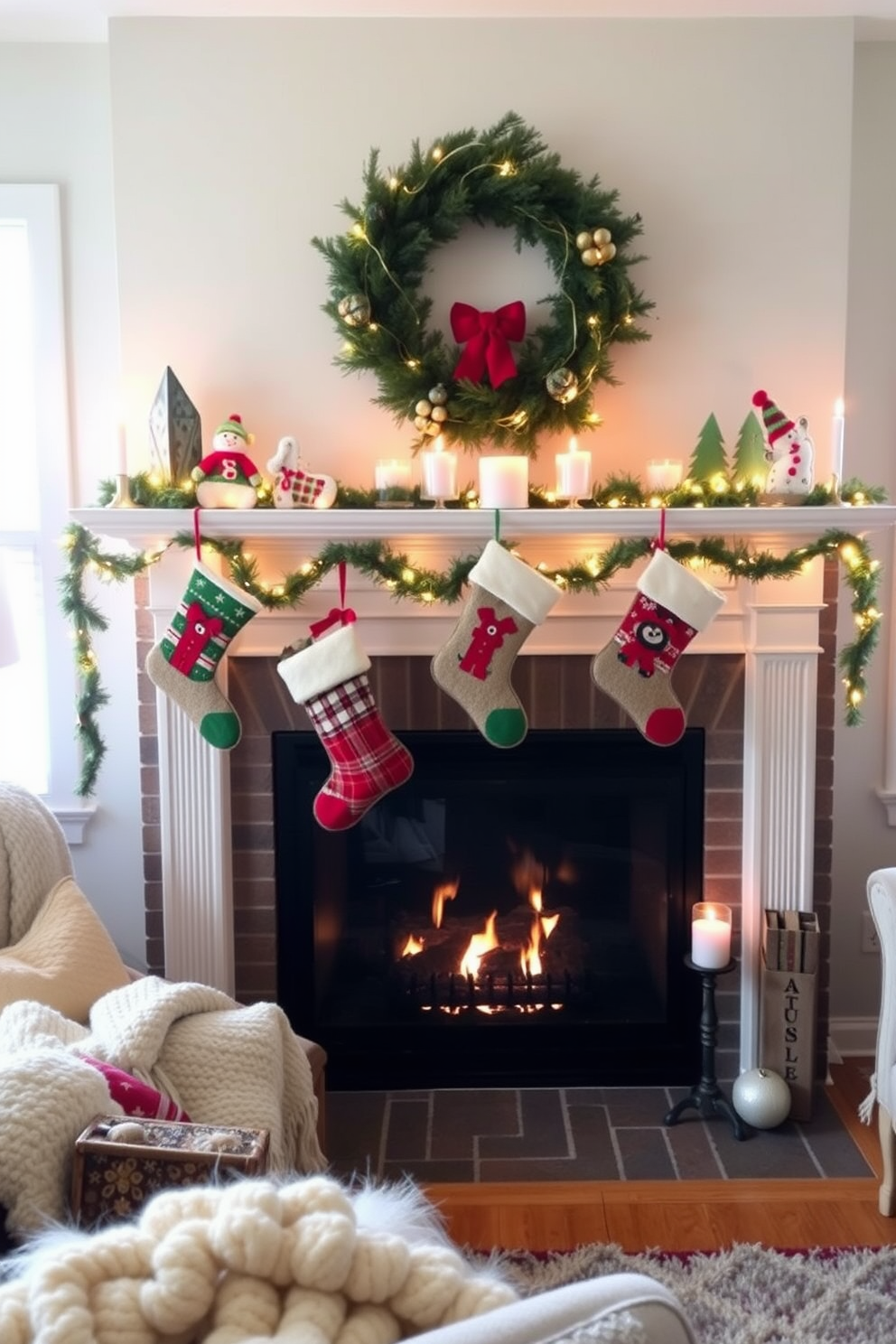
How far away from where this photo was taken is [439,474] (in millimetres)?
2338

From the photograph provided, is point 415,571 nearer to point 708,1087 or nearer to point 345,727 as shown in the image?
point 345,727

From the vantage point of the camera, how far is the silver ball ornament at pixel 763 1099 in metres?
2.45

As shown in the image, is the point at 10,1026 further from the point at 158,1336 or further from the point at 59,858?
the point at 158,1336

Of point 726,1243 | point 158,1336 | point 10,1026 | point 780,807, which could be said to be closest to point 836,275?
point 780,807

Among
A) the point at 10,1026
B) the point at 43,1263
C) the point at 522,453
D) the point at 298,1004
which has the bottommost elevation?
the point at 298,1004

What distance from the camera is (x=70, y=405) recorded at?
102 inches

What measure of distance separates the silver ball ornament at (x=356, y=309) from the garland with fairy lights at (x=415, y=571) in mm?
451

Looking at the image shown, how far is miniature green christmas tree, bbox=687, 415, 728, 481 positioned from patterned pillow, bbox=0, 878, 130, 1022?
148cm

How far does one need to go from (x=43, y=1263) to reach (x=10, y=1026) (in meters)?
0.81

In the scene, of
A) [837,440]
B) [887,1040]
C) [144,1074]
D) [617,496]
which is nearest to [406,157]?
[617,496]

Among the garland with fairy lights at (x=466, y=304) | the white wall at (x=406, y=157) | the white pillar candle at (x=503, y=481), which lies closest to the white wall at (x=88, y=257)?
the white wall at (x=406, y=157)

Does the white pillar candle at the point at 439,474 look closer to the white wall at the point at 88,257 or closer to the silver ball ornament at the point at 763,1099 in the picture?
the white wall at the point at 88,257

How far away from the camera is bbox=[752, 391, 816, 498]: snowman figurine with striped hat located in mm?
2336

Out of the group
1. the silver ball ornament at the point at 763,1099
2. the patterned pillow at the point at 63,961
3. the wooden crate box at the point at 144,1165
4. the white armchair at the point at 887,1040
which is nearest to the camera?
the wooden crate box at the point at 144,1165
